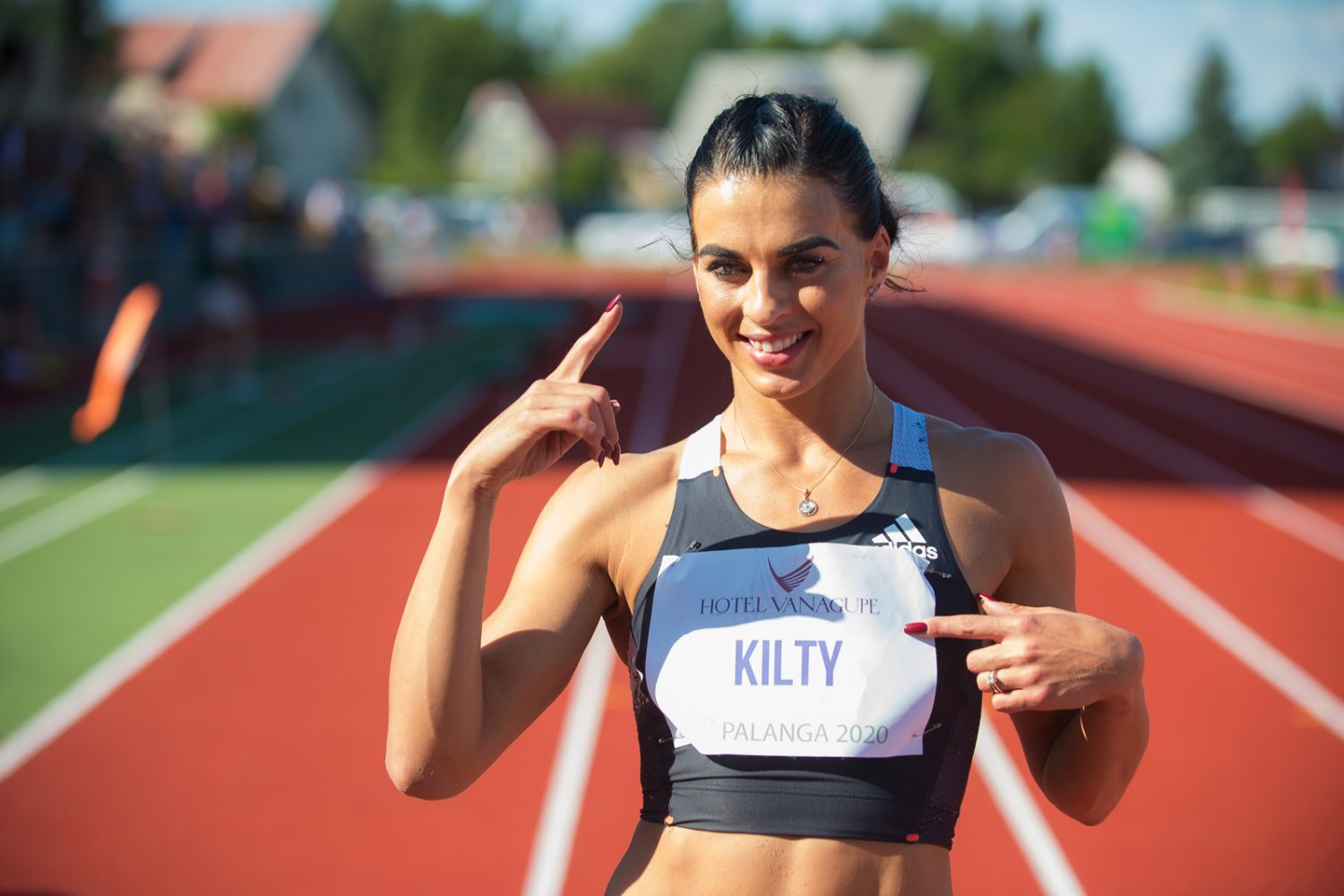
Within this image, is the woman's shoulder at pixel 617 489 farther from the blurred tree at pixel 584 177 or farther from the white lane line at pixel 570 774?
the blurred tree at pixel 584 177

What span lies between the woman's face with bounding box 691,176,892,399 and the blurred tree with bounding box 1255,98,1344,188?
2883 inches

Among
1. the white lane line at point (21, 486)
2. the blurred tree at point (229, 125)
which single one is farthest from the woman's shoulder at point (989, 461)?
the blurred tree at point (229, 125)

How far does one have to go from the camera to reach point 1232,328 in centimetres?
2495

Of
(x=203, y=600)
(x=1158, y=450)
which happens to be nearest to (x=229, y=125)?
(x=1158, y=450)

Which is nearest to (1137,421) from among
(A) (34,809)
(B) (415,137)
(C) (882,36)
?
(A) (34,809)

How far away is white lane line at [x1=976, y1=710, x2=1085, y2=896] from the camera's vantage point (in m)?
4.57

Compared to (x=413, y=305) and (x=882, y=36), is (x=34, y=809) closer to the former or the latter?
(x=413, y=305)

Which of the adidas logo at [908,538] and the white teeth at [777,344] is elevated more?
the white teeth at [777,344]

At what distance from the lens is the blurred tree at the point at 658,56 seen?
315ft

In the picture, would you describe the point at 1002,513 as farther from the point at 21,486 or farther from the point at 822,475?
the point at 21,486

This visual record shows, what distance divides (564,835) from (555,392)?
3462mm

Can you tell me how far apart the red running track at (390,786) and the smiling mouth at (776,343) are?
3187 millimetres

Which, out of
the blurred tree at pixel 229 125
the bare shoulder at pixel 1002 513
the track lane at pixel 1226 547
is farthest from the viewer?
the blurred tree at pixel 229 125

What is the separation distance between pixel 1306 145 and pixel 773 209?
7544cm
